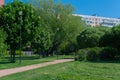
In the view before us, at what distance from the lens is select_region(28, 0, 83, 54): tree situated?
2085 inches

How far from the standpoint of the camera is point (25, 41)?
33.2 meters

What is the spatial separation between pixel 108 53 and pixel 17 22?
1497cm

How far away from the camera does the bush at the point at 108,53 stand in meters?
38.4

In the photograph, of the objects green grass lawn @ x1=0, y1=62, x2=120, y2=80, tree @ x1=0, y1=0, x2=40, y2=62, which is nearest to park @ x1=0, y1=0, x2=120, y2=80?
tree @ x1=0, y1=0, x2=40, y2=62

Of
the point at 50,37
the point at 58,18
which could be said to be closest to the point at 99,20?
the point at 58,18

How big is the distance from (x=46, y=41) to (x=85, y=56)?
1357 centimetres

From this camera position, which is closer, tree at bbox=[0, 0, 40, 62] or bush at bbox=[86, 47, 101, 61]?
tree at bbox=[0, 0, 40, 62]

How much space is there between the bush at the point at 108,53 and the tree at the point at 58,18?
644 inches

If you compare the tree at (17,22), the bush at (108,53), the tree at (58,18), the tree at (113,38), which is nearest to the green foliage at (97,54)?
the bush at (108,53)

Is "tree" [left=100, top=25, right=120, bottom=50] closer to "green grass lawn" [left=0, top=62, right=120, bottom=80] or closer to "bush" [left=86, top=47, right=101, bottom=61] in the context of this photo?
"bush" [left=86, top=47, right=101, bottom=61]

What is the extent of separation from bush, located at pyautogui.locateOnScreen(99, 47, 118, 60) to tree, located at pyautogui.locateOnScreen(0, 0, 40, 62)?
11.5 meters

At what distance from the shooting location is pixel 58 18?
53.8 metres

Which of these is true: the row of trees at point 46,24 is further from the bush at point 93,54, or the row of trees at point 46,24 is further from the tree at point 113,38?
the tree at point 113,38

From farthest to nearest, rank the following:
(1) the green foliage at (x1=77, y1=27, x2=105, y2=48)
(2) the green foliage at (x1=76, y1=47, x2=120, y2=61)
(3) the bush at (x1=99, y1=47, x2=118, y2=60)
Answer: (1) the green foliage at (x1=77, y1=27, x2=105, y2=48), (3) the bush at (x1=99, y1=47, x2=118, y2=60), (2) the green foliage at (x1=76, y1=47, x2=120, y2=61)
